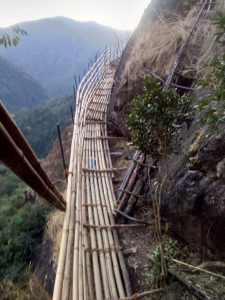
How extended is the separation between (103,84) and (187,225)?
6318mm

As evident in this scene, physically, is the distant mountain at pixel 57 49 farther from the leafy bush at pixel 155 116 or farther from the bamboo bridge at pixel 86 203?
the leafy bush at pixel 155 116

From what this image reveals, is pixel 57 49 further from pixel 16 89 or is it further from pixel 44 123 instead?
pixel 44 123

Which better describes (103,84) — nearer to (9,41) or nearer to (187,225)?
(187,225)

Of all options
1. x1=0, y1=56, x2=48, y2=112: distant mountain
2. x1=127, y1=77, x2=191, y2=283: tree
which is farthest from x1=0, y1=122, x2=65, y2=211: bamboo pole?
x1=0, y1=56, x2=48, y2=112: distant mountain

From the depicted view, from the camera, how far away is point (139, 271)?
3.24m

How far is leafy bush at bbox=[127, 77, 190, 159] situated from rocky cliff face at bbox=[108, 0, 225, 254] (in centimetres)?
29

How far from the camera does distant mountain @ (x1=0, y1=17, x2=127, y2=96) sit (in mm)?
91250

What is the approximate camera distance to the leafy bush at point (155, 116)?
2947 mm

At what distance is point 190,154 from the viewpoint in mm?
3311

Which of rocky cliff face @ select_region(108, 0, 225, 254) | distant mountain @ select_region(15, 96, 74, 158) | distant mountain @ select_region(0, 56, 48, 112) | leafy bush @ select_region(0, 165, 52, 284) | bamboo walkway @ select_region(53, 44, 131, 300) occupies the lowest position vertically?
distant mountain @ select_region(0, 56, 48, 112)

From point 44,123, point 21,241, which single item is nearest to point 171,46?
point 21,241

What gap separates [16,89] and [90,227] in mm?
57411

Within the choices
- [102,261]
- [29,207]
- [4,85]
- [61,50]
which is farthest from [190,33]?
[61,50]

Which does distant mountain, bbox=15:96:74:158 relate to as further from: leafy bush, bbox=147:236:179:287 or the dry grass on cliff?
leafy bush, bbox=147:236:179:287
